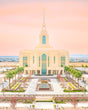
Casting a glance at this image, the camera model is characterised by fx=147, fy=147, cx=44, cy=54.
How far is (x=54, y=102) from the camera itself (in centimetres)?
2806

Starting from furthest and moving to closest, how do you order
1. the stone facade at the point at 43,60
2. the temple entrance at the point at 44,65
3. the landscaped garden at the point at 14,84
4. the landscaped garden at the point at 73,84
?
the temple entrance at the point at 44,65
the stone facade at the point at 43,60
the landscaped garden at the point at 14,84
the landscaped garden at the point at 73,84

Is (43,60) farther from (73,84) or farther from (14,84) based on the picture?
(73,84)

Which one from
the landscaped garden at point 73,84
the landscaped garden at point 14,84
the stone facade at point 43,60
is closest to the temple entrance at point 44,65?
the stone facade at point 43,60

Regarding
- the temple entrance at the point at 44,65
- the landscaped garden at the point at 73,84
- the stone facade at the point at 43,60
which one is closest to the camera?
the landscaped garden at the point at 73,84

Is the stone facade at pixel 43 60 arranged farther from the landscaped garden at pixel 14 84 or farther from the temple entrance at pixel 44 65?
the landscaped garden at pixel 14 84

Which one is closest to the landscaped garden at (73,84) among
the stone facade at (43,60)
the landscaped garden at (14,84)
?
the landscaped garden at (14,84)

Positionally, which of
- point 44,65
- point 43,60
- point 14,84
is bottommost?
point 14,84

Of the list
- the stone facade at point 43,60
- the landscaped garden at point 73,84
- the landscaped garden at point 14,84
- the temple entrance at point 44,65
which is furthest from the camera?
the temple entrance at point 44,65

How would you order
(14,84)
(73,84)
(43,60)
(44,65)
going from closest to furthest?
(73,84)
(14,84)
(44,65)
(43,60)

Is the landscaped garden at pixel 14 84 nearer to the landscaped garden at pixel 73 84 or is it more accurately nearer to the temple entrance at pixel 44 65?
the landscaped garden at pixel 73 84

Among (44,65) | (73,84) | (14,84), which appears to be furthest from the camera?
(44,65)

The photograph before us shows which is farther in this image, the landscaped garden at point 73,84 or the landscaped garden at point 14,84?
the landscaped garden at point 14,84

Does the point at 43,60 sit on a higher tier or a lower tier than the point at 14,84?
higher

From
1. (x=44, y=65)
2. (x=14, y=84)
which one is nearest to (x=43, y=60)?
(x=44, y=65)
